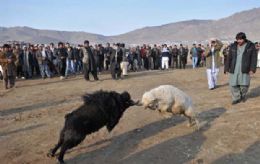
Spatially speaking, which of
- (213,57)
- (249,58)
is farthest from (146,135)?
(213,57)

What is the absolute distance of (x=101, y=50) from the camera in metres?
25.3

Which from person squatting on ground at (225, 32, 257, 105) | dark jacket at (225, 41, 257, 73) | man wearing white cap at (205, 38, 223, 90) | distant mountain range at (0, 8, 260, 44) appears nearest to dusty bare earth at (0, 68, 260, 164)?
person squatting on ground at (225, 32, 257, 105)

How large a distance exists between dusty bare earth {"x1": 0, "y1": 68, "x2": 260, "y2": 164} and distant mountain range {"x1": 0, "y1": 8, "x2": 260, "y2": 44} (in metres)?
133

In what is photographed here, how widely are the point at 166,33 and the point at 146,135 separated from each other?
164m

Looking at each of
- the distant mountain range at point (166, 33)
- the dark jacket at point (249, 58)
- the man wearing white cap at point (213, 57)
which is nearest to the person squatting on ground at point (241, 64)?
the dark jacket at point (249, 58)

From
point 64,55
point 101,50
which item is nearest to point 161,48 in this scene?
point 101,50

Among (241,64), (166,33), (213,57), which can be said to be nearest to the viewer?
(241,64)

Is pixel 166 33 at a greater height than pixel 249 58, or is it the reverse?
pixel 166 33

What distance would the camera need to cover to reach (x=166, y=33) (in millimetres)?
170875

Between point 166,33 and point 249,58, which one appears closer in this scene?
point 249,58

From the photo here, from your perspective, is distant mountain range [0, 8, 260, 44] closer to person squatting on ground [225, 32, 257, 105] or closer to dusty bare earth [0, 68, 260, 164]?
person squatting on ground [225, 32, 257, 105]

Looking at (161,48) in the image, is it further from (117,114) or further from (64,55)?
(117,114)

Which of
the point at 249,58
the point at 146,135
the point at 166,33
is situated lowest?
the point at 146,135

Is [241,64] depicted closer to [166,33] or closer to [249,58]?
[249,58]
